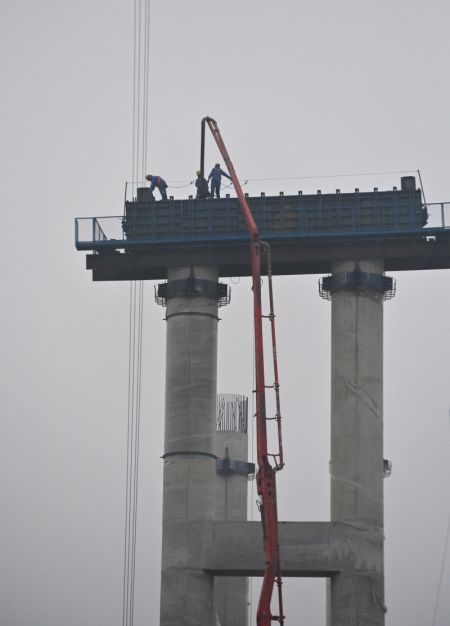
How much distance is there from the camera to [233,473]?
359 ft

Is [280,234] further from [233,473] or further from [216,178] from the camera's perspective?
[233,473]

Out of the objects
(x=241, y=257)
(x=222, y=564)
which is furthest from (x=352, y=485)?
(x=241, y=257)

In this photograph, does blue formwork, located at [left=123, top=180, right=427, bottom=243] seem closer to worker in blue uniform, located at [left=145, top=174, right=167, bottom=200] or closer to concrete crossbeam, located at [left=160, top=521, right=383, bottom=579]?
worker in blue uniform, located at [left=145, top=174, right=167, bottom=200]

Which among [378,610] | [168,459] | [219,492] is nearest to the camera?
[378,610]

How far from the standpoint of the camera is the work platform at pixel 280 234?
8788cm

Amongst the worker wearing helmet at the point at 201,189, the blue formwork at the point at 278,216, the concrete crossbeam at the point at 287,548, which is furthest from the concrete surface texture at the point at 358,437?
the worker wearing helmet at the point at 201,189

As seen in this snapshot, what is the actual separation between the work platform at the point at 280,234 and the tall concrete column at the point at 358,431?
1616mm

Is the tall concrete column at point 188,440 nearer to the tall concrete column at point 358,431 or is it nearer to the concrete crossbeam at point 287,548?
the concrete crossbeam at point 287,548

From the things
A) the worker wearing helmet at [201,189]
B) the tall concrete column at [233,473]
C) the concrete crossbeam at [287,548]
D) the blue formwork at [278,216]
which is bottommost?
the concrete crossbeam at [287,548]

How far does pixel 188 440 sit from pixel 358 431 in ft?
31.2

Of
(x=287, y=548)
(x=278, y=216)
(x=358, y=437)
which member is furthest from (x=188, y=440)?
(x=278, y=216)

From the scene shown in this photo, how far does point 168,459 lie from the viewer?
85.3 meters

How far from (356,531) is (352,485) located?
261 cm

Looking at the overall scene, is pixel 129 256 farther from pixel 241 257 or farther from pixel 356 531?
pixel 356 531
